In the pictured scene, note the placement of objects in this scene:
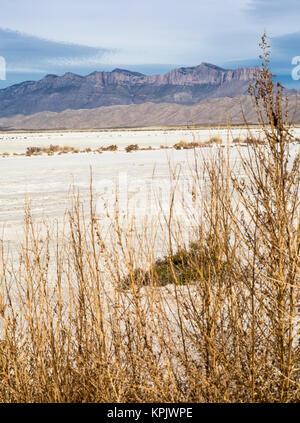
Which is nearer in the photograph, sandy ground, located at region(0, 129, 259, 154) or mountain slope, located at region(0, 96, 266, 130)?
sandy ground, located at region(0, 129, 259, 154)

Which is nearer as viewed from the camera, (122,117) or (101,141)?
(101,141)

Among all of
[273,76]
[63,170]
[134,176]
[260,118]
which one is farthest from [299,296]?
[63,170]

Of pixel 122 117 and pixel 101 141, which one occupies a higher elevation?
pixel 122 117

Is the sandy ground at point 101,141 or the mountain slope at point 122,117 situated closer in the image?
the sandy ground at point 101,141

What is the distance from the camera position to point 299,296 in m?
2.14

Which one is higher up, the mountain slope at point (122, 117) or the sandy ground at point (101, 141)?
the mountain slope at point (122, 117)

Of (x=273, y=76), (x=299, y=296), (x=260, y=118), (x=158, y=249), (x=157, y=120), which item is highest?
(x=157, y=120)

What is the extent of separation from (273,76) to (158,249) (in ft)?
17.2

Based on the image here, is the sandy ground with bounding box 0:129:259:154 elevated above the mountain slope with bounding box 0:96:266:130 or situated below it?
below

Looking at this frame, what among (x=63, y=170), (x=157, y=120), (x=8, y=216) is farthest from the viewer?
(x=157, y=120)

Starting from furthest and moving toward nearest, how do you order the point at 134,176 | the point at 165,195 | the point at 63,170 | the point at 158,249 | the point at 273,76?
the point at 63,170
the point at 134,176
the point at 165,195
the point at 158,249
the point at 273,76

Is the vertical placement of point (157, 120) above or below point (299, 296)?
above
